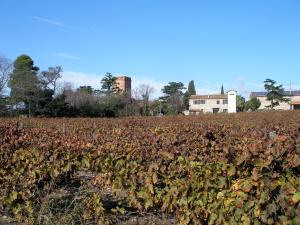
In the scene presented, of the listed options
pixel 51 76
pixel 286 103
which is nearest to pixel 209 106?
pixel 286 103

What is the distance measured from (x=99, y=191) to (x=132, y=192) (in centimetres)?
62

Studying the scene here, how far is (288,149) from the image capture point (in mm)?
3391

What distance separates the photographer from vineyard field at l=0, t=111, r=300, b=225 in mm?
3348

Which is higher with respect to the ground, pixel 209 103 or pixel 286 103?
pixel 209 103

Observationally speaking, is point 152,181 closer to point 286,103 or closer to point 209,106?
point 286,103

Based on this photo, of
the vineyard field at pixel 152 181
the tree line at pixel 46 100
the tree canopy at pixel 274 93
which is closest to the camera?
the vineyard field at pixel 152 181

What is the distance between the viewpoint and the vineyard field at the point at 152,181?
335 centimetres

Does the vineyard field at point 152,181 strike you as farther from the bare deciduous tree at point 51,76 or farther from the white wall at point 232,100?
the white wall at point 232,100

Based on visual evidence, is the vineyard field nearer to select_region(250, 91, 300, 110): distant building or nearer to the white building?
select_region(250, 91, 300, 110): distant building

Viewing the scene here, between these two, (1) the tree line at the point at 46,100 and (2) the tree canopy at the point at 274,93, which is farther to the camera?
(2) the tree canopy at the point at 274,93

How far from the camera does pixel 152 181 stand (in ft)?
14.6

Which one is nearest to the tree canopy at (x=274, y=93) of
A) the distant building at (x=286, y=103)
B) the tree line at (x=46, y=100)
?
the distant building at (x=286, y=103)

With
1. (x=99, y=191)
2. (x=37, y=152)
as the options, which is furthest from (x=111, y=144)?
(x=37, y=152)

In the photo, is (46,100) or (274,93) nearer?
(46,100)
